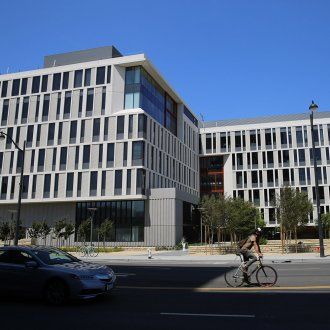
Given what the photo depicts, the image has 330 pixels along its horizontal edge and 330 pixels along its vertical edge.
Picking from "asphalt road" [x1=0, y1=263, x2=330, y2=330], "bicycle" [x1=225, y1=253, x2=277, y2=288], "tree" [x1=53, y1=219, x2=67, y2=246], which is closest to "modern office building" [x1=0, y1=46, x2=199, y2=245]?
"tree" [x1=53, y1=219, x2=67, y2=246]

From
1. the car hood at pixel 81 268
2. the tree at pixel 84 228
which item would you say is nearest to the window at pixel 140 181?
the tree at pixel 84 228

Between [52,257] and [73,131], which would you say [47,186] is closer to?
[73,131]

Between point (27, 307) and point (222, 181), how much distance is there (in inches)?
2954

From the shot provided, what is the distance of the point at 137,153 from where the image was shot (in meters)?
53.5

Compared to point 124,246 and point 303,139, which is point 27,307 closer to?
point 124,246

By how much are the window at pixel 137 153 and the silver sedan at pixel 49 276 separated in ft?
140

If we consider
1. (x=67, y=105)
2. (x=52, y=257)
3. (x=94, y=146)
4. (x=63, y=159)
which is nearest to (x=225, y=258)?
(x=52, y=257)

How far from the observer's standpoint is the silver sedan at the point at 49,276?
30.5 ft

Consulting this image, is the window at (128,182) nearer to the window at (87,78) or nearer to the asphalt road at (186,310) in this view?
the window at (87,78)

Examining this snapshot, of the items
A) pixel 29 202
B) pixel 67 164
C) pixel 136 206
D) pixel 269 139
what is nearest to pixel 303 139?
pixel 269 139

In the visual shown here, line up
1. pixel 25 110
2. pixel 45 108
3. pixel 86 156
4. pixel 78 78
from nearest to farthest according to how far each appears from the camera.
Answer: pixel 86 156 → pixel 78 78 → pixel 45 108 → pixel 25 110

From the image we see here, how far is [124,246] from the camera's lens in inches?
2080

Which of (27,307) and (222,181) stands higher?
(222,181)

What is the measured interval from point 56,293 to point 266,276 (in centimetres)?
600
